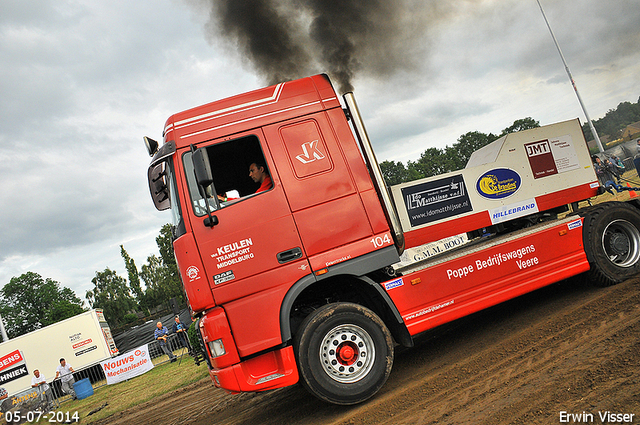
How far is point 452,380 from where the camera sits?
169 inches

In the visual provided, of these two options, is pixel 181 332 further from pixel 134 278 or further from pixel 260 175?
pixel 134 278

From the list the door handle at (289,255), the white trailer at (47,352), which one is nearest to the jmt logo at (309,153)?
the door handle at (289,255)

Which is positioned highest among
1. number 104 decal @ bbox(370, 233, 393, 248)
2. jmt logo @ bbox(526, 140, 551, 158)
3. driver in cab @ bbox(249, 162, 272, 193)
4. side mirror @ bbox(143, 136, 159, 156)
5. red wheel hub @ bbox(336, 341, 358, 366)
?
side mirror @ bbox(143, 136, 159, 156)

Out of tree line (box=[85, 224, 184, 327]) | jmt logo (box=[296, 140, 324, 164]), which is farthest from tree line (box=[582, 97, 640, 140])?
tree line (box=[85, 224, 184, 327])

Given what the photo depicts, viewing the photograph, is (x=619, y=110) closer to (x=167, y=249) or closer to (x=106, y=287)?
(x=167, y=249)

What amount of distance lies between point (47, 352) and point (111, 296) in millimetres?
57430

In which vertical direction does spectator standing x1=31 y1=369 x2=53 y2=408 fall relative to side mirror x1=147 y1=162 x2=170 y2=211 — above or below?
below

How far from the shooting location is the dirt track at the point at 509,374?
3293 millimetres

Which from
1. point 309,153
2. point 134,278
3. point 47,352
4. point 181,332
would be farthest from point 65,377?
point 134,278

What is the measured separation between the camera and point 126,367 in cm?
1580

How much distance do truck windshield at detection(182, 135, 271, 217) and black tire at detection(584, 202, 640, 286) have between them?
15.4 ft

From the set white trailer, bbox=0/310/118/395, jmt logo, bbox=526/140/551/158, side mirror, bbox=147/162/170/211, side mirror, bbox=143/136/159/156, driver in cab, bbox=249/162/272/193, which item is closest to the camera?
driver in cab, bbox=249/162/272/193

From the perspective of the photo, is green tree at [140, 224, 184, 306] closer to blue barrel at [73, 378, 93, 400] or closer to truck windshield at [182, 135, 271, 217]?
blue barrel at [73, 378, 93, 400]

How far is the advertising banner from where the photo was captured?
51.7ft
